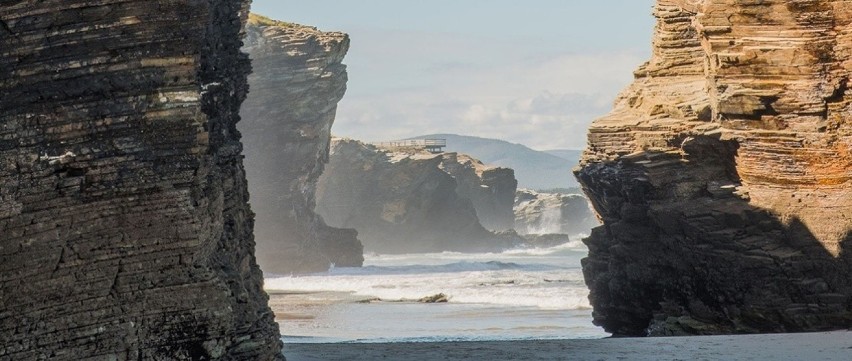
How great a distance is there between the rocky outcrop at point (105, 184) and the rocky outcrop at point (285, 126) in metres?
59.4

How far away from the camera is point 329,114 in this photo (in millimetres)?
74875

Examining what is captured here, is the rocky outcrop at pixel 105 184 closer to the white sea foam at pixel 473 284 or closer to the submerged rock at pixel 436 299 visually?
the white sea foam at pixel 473 284

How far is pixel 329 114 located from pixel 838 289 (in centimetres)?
5381

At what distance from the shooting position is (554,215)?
5453 inches

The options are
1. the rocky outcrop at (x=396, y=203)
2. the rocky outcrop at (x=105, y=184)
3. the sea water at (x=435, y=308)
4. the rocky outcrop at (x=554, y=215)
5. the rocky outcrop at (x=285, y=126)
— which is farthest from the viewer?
the rocky outcrop at (x=554, y=215)

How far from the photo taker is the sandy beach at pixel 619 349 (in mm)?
18344

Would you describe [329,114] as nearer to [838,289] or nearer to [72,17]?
[838,289]

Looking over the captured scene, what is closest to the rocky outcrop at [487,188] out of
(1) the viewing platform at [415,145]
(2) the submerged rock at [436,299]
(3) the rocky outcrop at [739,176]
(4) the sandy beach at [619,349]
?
(1) the viewing platform at [415,145]

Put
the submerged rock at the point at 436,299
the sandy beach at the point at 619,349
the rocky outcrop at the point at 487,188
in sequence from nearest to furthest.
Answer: the sandy beach at the point at 619,349 → the submerged rock at the point at 436,299 → the rocky outcrop at the point at 487,188

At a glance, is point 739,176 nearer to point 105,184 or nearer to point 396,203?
point 105,184

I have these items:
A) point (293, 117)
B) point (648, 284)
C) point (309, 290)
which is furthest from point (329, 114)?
point (648, 284)

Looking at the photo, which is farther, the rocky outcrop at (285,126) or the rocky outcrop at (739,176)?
the rocky outcrop at (285,126)

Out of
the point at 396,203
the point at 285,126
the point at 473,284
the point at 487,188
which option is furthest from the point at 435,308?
the point at 487,188

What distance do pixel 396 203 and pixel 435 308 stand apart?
2471 inches
